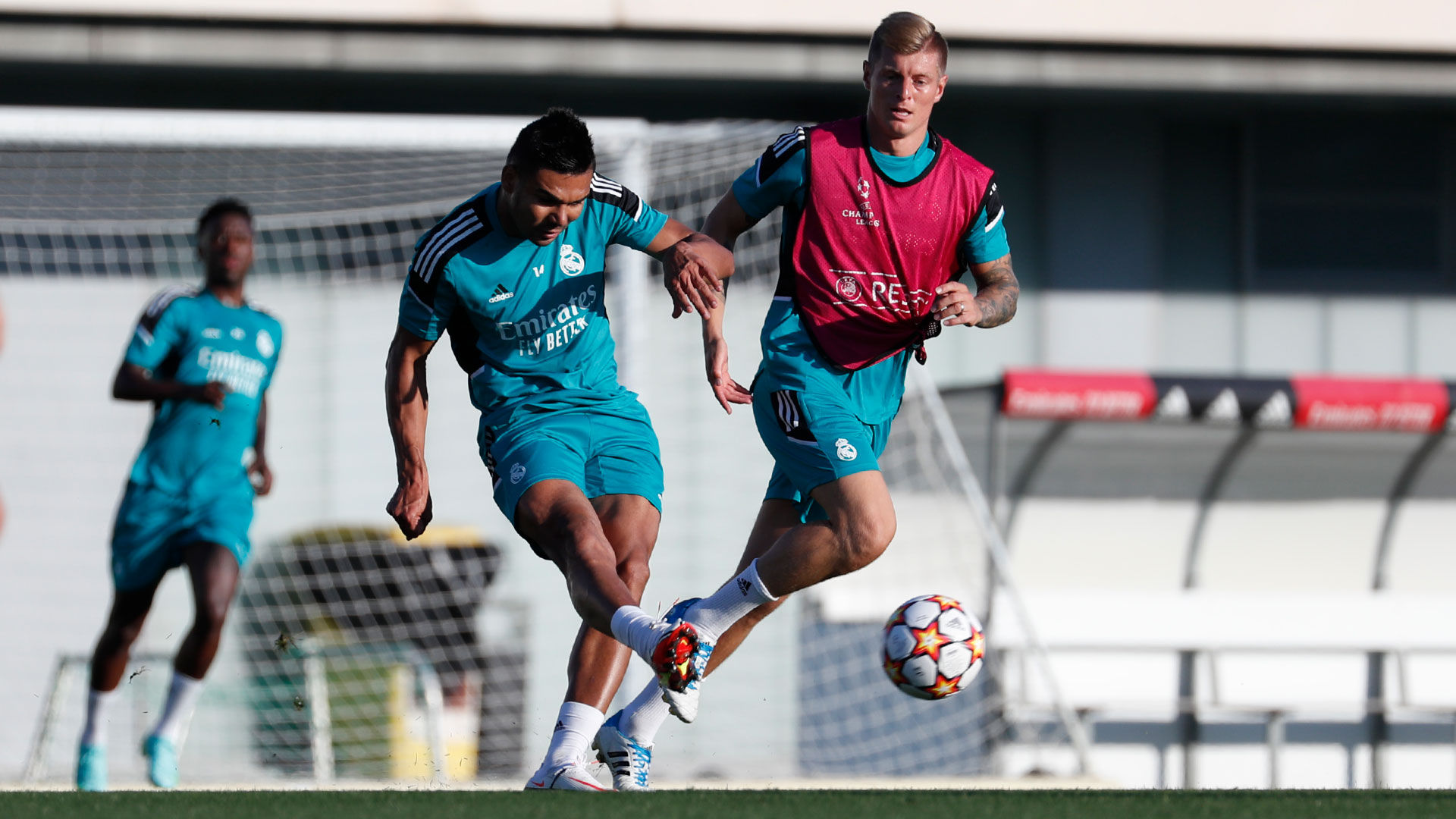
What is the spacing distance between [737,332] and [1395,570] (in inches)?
179

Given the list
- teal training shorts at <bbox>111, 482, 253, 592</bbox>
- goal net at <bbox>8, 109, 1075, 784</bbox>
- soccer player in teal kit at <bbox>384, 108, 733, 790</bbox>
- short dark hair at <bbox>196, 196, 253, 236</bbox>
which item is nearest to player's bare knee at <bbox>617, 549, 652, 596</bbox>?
soccer player in teal kit at <bbox>384, 108, 733, 790</bbox>

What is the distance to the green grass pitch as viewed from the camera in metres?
3.30

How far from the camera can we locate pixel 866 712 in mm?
9977

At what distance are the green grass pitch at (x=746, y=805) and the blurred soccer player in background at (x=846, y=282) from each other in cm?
85

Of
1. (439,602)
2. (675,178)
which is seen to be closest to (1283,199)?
(675,178)

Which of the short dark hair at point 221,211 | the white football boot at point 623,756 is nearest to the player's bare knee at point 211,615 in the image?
the short dark hair at point 221,211

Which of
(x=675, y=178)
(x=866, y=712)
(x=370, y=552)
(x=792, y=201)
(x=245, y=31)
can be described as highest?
(x=245, y=31)

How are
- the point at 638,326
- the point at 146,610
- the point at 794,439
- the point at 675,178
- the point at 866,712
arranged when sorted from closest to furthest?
1. the point at 794,439
2. the point at 146,610
3. the point at 638,326
4. the point at 675,178
5. the point at 866,712

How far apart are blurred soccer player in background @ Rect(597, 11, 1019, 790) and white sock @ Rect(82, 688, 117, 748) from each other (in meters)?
2.74

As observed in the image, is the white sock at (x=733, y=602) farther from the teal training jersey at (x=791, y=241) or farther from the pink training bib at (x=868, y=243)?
the pink training bib at (x=868, y=243)

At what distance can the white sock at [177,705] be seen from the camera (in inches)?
253

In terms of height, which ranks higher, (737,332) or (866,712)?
(737,332)

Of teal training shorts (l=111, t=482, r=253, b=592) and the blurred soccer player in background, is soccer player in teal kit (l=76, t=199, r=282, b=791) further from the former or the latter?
the blurred soccer player in background

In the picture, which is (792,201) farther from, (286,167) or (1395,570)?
(1395,570)
